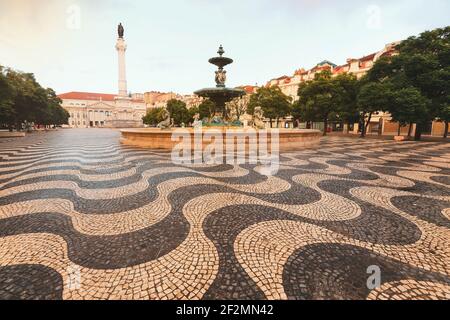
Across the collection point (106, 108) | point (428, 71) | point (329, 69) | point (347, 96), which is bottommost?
point (347, 96)

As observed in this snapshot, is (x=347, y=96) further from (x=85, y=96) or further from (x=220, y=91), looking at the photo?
(x=85, y=96)

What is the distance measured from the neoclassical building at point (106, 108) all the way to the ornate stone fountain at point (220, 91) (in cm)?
6369

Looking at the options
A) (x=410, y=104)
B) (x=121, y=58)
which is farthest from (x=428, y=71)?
(x=121, y=58)

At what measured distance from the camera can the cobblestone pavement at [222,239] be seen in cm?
237

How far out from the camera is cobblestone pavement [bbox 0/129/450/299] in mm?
2369

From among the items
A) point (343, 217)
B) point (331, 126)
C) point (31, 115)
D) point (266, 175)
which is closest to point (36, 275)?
point (343, 217)

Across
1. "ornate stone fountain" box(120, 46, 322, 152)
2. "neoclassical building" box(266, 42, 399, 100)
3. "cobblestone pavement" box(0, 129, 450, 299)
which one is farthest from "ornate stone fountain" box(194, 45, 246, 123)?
"neoclassical building" box(266, 42, 399, 100)

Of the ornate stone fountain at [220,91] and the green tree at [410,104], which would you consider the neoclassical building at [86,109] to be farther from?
the green tree at [410,104]

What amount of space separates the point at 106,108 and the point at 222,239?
133585 millimetres

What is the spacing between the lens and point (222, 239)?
10.9 ft

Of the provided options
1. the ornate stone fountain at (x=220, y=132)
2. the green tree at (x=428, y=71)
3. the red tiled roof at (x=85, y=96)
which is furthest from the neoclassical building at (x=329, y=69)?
the red tiled roof at (x=85, y=96)

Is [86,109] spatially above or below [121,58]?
below
